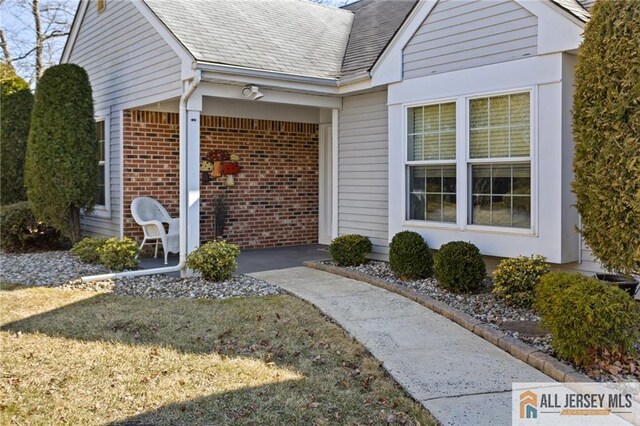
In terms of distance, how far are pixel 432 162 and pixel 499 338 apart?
3.21 meters

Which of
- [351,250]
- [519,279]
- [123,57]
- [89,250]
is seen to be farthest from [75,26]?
[519,279]

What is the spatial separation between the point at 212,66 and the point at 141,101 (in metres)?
2.50

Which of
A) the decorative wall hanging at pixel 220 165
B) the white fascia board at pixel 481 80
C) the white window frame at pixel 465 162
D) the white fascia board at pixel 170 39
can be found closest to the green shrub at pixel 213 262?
the white fascia board at pixel 170 39

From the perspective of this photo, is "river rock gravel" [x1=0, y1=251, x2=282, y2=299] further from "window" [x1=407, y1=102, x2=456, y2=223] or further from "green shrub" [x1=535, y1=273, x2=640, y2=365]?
"green shrub" [x1=535, y1=273, x2=640, y2=365]

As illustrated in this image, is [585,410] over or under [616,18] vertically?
under

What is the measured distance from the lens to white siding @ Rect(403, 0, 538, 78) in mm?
6652

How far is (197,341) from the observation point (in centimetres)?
520

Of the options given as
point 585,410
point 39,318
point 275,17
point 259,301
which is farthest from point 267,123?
point 585,410

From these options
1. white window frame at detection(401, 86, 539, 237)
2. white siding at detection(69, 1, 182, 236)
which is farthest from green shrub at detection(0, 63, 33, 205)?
white window frame at detection(401, 86, 539, 237)

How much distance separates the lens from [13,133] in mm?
12266

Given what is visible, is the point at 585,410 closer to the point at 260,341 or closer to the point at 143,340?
the point at 260,341

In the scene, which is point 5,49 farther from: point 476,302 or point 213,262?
point 476,302

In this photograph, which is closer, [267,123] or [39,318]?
[39,318]

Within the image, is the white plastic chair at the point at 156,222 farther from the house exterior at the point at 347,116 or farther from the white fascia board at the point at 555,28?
the white fascia board at the point at 555,28
